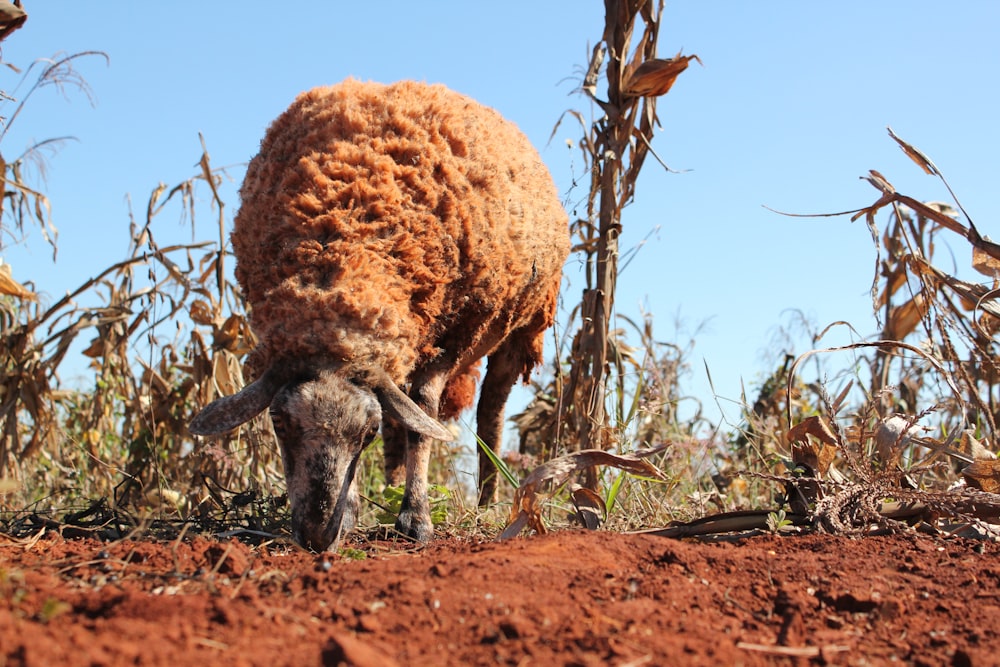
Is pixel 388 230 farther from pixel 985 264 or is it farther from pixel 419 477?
pixel 985 264

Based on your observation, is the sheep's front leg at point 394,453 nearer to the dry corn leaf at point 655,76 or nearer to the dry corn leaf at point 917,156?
the dry corn leaf at point 655,76

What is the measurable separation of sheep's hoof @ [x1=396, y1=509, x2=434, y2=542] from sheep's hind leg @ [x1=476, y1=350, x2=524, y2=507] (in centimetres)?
Answer: 234

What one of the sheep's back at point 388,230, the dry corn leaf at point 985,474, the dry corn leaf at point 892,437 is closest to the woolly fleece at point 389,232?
the sheep's back at point 388,230

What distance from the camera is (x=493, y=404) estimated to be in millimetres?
7793

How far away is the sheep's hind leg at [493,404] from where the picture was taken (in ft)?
24.9

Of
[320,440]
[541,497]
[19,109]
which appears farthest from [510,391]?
[19,109]

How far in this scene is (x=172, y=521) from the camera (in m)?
4.66

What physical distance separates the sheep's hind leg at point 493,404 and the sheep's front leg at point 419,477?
172cm

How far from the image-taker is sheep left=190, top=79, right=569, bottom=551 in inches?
176

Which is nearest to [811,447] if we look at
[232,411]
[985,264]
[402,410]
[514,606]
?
[985,264]

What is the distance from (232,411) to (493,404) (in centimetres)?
355

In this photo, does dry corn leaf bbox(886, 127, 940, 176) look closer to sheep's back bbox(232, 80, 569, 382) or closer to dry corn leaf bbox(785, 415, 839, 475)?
dry corn leaf bbox(785, 415, 839, 475)

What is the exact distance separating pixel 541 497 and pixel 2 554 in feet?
8.44

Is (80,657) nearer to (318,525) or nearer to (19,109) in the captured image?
(318,525)
